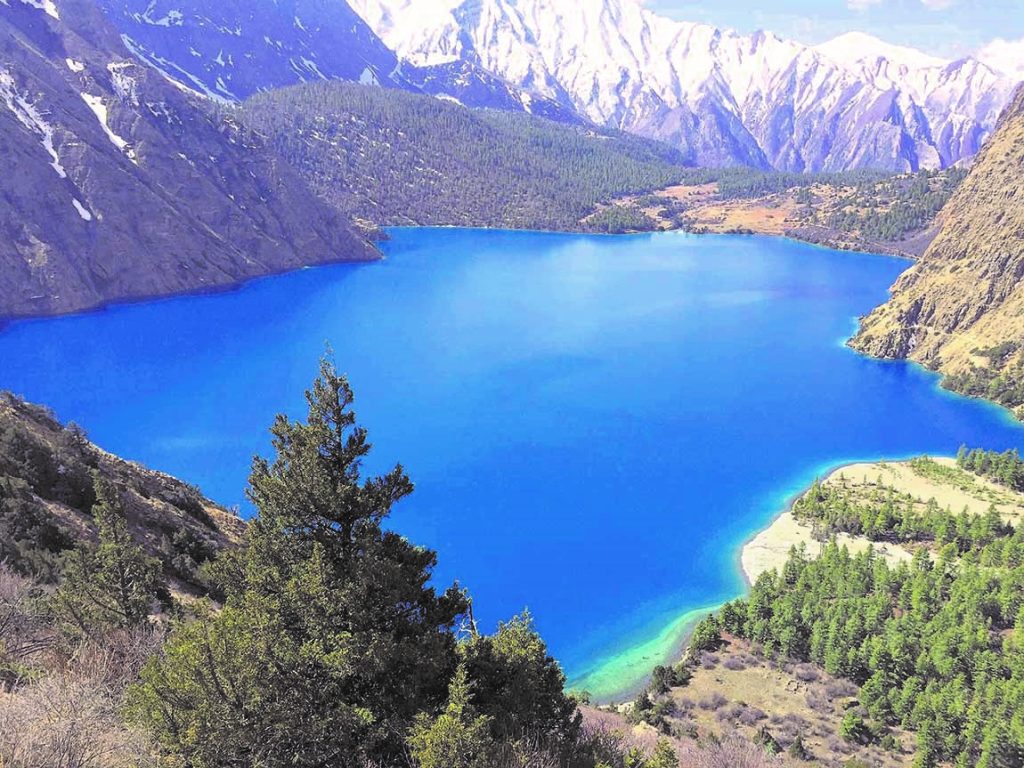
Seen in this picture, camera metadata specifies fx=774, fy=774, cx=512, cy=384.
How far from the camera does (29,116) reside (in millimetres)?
132625

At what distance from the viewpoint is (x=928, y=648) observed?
129 feet

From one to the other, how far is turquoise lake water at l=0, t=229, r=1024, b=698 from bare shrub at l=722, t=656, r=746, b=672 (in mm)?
3949

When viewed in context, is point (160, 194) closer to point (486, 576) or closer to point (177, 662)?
point (486, 576)

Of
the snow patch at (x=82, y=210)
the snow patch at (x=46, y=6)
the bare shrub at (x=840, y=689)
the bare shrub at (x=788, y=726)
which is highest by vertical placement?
the snow patch at (x=46, y=6)

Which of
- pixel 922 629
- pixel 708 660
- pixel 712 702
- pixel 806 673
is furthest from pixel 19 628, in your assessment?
pixel 922 629

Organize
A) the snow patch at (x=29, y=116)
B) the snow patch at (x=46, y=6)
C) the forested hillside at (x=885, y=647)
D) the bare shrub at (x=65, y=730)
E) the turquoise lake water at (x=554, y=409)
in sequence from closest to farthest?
the bare shrub at (x=65, y=730) < the forested hillside at (x=885, y=647) < the turquoise lake water at (x=554, y=409) < the snow patch at (x=29, y=116) < the snow patch at (x=46, y=6)

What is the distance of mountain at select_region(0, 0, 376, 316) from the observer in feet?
398

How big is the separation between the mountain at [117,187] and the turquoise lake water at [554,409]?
9.14 metres

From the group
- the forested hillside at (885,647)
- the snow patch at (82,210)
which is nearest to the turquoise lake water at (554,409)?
the forested hillside at (885,647)

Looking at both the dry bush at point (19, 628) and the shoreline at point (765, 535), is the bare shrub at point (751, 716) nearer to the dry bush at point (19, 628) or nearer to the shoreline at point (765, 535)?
the shoreline at point (765, 535)

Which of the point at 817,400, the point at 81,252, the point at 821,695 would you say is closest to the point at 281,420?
the point at 821,695

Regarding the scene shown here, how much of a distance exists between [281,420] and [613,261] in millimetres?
171196

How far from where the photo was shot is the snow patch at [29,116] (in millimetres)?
129875

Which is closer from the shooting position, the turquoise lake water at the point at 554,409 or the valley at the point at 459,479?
the valley at the point at 459,479
